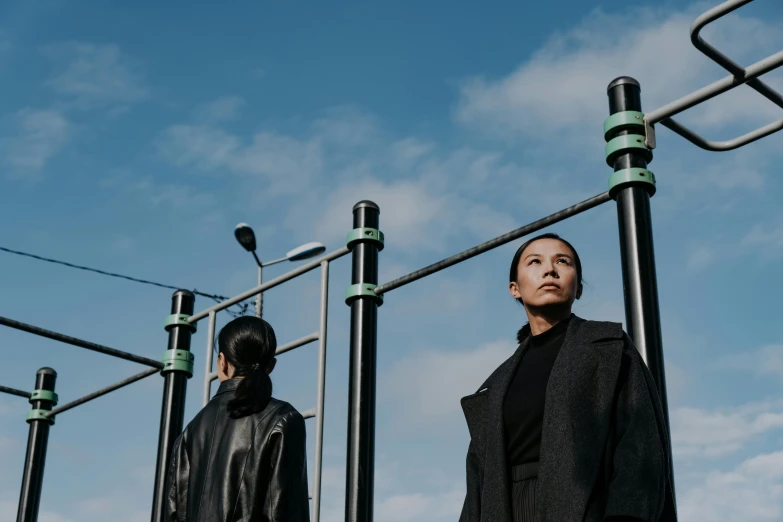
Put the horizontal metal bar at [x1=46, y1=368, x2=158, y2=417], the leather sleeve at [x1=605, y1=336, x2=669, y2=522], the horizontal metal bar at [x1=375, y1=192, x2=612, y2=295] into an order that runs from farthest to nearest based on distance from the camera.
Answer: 1. the horizontal metal bar at [x1=46, y1=368, x2=158, y2=417]
2. the horizontal metal bar at [x1=375, y1=192, x2=612, y2=295]
3. the leather sleeve at [x1=605, y1=336, x2=669, y2=522]

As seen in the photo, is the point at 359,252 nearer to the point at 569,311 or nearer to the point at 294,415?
the point at 294,415

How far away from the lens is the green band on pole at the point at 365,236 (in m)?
5.31

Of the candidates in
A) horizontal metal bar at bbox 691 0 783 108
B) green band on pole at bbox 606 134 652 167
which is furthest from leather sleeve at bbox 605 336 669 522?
horizontal metal bar at bbox 691 0 783 108

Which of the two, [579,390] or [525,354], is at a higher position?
[525,354]

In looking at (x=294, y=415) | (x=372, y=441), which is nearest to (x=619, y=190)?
(x=294, y=415)

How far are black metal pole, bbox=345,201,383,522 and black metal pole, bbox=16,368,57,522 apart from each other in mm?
3682

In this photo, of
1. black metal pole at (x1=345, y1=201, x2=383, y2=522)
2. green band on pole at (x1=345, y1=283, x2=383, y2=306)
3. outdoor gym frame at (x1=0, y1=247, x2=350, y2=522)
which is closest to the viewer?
black metal pole at (x1=345, y1=201, x2=383, y2=522)

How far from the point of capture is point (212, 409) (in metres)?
3.36

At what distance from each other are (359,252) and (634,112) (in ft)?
6.15

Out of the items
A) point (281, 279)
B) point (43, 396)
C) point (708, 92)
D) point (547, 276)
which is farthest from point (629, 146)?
point (43, 396)

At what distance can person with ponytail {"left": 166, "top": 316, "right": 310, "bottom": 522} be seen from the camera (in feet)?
10.3

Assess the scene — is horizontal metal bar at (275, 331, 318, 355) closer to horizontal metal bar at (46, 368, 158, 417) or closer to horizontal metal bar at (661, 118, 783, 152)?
horizontal metal bar at (46, 368, 158, 417)

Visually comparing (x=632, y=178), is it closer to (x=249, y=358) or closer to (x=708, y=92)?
(x=708, y=92)

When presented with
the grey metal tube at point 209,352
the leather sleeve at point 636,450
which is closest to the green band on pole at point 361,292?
the grey metal tube at point 209,352
